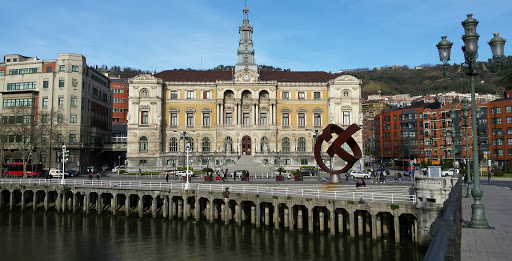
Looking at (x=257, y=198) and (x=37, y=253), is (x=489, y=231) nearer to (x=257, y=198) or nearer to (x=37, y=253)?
(x=257, y=198)

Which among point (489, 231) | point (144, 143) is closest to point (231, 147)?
point (144, 143)

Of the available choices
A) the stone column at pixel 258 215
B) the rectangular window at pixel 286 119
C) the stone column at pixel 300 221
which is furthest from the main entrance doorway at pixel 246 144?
the stone column at pixel 300 221

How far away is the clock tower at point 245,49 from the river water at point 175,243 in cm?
5814

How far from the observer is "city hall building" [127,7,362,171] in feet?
282

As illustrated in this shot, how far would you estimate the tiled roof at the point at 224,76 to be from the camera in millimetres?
92350

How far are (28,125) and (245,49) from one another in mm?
51505

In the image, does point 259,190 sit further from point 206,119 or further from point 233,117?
point 206,119

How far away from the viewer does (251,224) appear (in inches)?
1561

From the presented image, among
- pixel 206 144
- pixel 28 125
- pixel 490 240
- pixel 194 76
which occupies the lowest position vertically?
pixel 490 240

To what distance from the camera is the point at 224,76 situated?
309 ft

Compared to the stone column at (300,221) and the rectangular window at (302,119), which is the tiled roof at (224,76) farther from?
the stone column at (300,221)

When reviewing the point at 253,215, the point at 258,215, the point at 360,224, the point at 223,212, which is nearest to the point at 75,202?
the point at 223,212

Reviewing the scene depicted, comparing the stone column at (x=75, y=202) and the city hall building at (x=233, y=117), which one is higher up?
the city hall building at (x=233, y=117)

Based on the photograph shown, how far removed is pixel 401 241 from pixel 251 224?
1487cm
